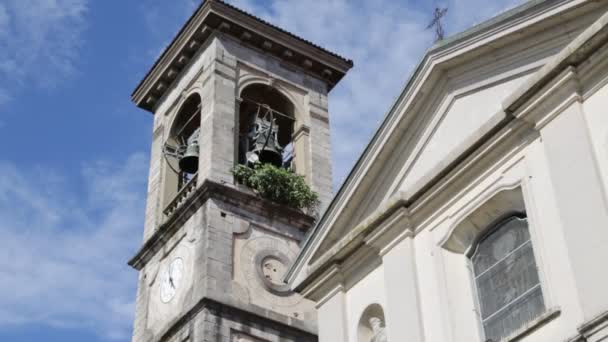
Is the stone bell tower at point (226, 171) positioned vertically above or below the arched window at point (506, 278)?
above

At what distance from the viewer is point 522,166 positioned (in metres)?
11.0

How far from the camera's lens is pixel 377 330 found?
40.7 feet

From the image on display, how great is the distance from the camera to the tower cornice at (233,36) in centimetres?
2220

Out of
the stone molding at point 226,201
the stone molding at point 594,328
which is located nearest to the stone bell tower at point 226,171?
the stone molding at point 226,201

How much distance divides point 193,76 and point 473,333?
1270cm

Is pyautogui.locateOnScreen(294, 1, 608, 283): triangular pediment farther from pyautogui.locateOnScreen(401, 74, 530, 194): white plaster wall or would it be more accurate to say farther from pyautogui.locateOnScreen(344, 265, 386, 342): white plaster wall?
pyautogui.locateOnScreen(344, 265, 386, 342): white plaster wall

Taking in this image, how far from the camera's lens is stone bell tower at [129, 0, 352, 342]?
18562mm

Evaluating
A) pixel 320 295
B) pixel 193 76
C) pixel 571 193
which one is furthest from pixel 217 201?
pixel 571 193

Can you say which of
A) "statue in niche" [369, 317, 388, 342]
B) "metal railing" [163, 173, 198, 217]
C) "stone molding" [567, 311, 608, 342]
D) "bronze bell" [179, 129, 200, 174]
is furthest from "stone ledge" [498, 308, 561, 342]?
"bronze bell" [179, 129, 200, 174]

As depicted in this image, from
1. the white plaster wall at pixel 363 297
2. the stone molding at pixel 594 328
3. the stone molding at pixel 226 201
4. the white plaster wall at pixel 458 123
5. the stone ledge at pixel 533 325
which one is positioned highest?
the stone molding at pixel 226 201

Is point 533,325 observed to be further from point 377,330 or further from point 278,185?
point 278,185

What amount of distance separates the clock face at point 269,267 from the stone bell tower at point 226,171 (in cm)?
2

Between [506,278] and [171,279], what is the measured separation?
9.69 metres

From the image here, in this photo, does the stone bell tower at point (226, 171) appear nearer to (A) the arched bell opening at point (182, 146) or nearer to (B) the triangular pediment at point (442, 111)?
(A) the arched bell opening at point (182, 146)
